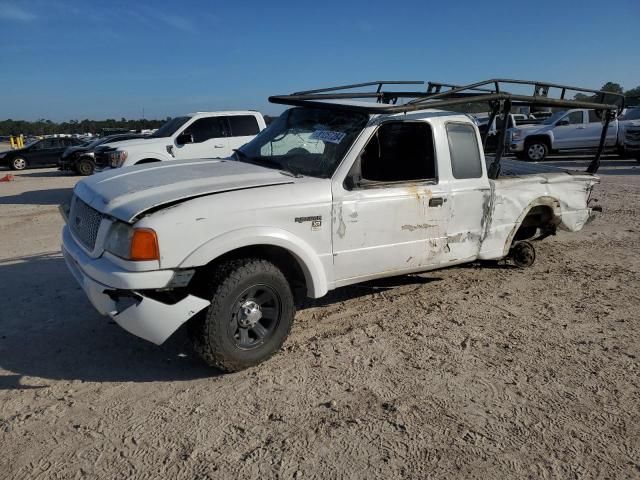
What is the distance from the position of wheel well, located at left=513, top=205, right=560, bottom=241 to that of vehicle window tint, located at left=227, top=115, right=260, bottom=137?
7.08 meters

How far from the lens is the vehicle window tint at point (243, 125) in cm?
1122

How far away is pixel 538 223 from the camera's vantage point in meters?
5.84

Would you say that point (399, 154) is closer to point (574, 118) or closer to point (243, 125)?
point (243, 125)

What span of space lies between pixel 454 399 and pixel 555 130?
56.8 ft

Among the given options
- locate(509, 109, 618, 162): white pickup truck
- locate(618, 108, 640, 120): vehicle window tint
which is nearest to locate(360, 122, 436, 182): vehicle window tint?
locate(509, 109, 618, 162): white pickup truck

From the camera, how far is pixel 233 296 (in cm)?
329

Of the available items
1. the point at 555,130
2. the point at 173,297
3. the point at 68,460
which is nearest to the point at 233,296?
the point at 173,297

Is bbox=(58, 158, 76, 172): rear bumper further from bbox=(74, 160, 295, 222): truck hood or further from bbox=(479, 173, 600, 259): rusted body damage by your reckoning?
bbox=(479, 173, 600, 259): rusted body damage

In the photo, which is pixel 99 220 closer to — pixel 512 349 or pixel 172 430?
pixel 172 430

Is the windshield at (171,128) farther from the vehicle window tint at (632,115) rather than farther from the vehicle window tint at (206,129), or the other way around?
the vehicle window tint at (632,115)

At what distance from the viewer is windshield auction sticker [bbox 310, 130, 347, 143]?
13.5 ft

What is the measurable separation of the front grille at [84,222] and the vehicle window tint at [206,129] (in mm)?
7205

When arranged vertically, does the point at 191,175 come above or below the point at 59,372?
above

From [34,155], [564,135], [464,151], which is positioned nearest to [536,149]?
[564,135]
